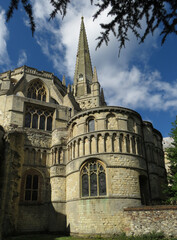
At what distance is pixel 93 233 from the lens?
15305 mm

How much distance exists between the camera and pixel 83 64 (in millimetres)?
43469

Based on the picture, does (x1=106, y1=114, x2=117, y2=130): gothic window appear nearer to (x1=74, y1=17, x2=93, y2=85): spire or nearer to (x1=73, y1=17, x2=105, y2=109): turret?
(x1=73, y1=17, x2=105, y2=109): turret

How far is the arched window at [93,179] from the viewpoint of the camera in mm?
16609

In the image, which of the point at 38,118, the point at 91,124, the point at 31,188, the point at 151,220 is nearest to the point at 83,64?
the point at 38,118

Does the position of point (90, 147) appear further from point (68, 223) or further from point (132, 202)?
point (68, 223)

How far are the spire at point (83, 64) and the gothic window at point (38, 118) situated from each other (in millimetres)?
18146

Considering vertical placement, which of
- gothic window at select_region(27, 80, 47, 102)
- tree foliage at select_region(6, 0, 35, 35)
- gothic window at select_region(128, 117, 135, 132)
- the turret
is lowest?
tree foliage at select_region(6, 0, 35, 35)

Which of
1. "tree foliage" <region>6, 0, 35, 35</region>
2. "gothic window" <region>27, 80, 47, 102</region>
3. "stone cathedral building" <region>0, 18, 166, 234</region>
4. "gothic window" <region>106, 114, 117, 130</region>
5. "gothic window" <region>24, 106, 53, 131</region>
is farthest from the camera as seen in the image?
"gothic window" <region>27, 80, 47, 102</region>

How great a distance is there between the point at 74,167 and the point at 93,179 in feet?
7.38

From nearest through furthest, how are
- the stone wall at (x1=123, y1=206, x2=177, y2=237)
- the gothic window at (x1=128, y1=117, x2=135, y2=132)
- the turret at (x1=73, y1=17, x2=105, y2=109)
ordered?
the stone wall at (x1=123, y1=206, x2=177, y2=237) → the gothic window at (x1=128, y1=117, x2=135, y2=132) → the turret at (x1=73, y1=17, x2=105, y2=109)

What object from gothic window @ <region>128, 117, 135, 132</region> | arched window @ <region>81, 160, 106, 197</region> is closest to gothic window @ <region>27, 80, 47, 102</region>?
gothic window @ <region>128, 117, 135, 132</region>

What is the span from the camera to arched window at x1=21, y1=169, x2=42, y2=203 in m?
20.1

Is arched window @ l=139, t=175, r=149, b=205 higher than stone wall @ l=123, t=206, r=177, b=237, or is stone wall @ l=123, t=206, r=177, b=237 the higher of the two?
arched window @ l=139, t=175, r=149, b=205

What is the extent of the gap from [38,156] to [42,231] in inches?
269
